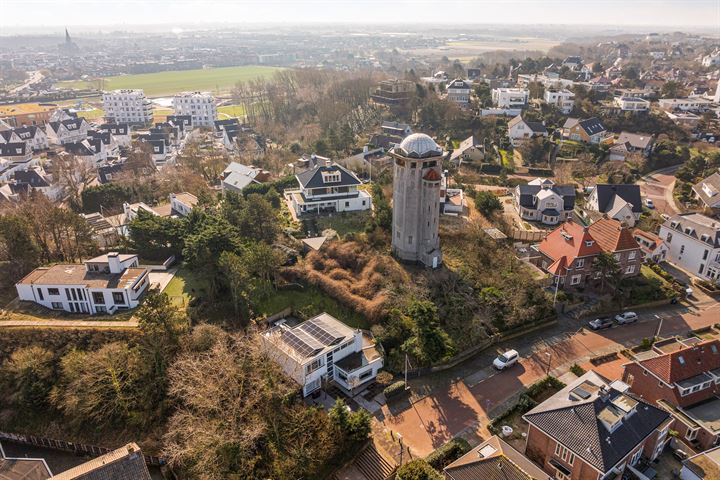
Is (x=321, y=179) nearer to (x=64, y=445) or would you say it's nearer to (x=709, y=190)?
(x=64, y=445)

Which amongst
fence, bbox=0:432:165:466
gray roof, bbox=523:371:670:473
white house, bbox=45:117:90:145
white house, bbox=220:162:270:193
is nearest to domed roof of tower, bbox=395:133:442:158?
gray roof, bbox=523:371:670:473

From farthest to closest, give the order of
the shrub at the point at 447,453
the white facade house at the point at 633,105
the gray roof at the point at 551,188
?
the white facade house at the point at 633,105 < the gray roof at the point at 551,188 < the shrub at the point at 447,453

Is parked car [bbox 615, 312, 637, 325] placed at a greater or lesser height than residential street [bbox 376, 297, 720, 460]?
greater

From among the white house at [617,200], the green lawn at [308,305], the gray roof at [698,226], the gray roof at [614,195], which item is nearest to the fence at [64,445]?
the green lawn at [308,305]

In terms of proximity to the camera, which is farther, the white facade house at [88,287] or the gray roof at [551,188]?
the gray roof at [551,188]

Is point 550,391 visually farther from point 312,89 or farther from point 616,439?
point 312,89

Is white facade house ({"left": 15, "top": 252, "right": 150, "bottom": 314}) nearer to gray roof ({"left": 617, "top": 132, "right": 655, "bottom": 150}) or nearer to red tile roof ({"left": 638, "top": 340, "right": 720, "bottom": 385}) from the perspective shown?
red tile roof ({"left": 638, "top": 340, "right": 720, "bottom": 385})

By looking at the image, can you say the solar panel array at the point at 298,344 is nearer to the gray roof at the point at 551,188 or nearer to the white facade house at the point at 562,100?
the gray roof at the point at 551,188
